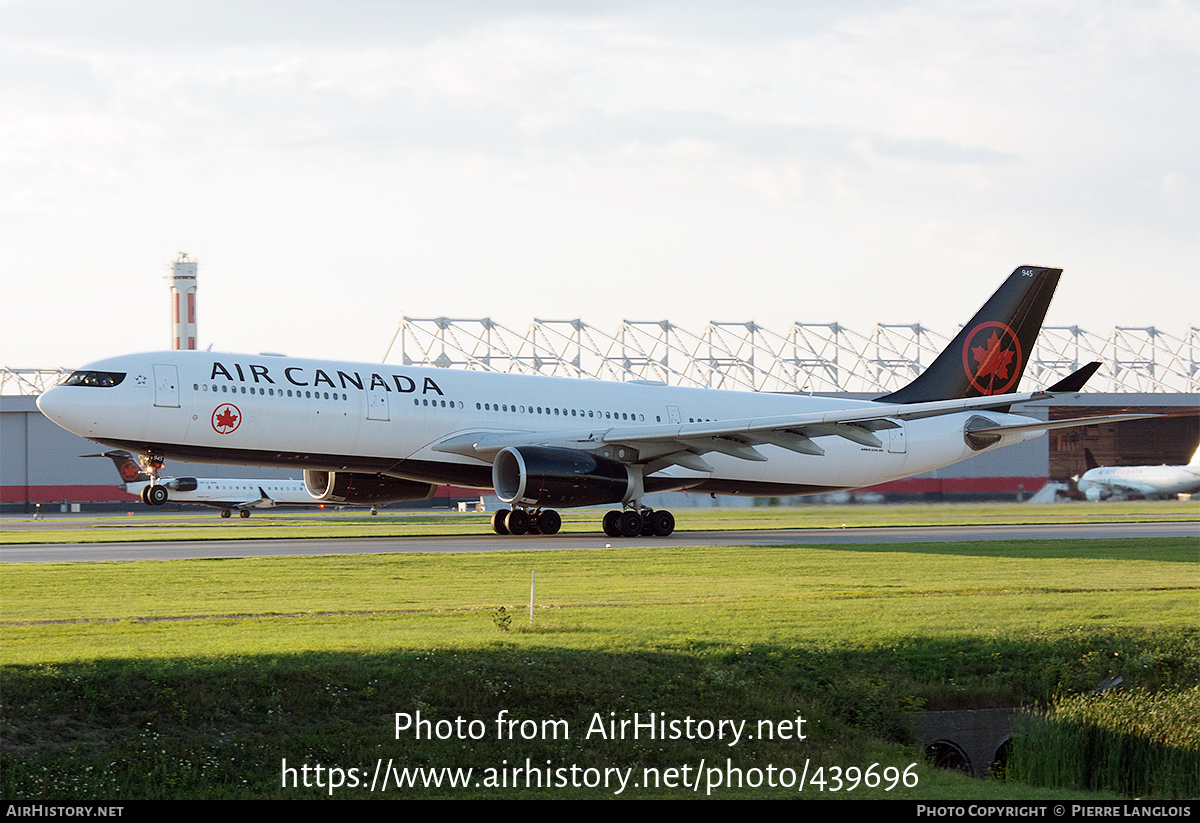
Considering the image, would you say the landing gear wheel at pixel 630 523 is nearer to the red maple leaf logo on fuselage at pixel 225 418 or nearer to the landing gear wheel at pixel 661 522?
the landing gear wheel at pixel 661 522

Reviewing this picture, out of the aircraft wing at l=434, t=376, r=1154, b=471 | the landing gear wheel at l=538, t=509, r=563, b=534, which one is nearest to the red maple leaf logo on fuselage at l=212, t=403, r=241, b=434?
the aircraft wing at l=434, t=376, r=1154, b=471

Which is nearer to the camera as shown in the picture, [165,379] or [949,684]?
[949,684]

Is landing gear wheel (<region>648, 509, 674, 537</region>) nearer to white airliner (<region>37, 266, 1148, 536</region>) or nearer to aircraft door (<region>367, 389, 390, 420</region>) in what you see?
white airliner (<region>37, 266, 1148, 536</region>)

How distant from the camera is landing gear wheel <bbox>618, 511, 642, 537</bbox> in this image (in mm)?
36125

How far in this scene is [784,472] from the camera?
132 feet

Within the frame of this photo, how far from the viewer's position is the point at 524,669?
1394 centimetres

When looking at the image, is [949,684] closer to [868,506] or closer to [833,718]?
[833,718]

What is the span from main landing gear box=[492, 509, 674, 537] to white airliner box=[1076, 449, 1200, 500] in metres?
31.5

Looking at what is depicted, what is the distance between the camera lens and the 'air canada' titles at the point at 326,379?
31500mm

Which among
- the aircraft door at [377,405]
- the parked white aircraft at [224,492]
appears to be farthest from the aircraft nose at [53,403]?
the parked white aircraft at [224,492]

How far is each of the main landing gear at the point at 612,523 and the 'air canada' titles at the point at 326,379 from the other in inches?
188
